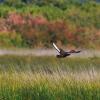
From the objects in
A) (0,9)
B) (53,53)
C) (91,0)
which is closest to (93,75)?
(53,53)

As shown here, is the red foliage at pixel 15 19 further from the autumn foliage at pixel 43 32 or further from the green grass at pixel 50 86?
the green grass at pixel 50 86

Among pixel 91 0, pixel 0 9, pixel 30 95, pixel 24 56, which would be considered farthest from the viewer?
pixel 91 0

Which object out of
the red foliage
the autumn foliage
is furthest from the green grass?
the red foliage

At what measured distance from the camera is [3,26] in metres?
24.3

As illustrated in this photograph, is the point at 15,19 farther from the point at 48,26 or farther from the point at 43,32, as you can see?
the point at 43,32

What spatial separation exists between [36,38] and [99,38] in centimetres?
223

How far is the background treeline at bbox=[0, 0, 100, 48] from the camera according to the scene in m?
23.5

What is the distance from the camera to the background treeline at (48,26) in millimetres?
23531

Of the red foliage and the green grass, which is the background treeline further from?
the green grass

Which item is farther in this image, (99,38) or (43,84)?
(99,38)

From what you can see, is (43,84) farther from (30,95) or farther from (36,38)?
(36,38)

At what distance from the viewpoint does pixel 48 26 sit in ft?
78.3

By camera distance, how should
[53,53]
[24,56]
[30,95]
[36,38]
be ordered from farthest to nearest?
1. [36,38]
2. [53,53]
3. [24,56]
4. [30,95]

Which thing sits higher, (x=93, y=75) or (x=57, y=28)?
(x=93, y=75)
